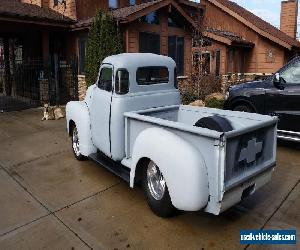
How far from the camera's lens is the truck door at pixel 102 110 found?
5.19 m

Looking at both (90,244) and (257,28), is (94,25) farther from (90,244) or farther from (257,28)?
(257,28)

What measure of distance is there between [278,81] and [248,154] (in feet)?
13.1

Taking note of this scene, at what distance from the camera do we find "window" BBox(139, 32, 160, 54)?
47.7 feet

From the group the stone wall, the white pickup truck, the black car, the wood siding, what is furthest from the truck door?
the wood siding

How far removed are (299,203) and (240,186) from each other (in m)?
1.64

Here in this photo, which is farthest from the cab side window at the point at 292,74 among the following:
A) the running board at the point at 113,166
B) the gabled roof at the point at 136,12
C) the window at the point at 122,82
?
the gabled roof at the point at 136,12

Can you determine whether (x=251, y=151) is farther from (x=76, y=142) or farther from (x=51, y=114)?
(x=51, y=114)

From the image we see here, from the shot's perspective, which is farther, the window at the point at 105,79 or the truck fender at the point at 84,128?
the truck fender at the point at 84,128

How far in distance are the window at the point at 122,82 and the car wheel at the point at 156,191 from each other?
136 cm

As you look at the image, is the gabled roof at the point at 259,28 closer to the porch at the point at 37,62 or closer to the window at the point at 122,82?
the porch at the point at 37,62

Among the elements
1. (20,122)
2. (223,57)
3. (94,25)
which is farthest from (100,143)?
(223,57)

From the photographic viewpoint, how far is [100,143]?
5516 mm

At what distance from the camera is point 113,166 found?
205 inches

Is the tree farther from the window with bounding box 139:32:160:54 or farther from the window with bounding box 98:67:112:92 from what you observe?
the window with bounding box 98:67:112:92
